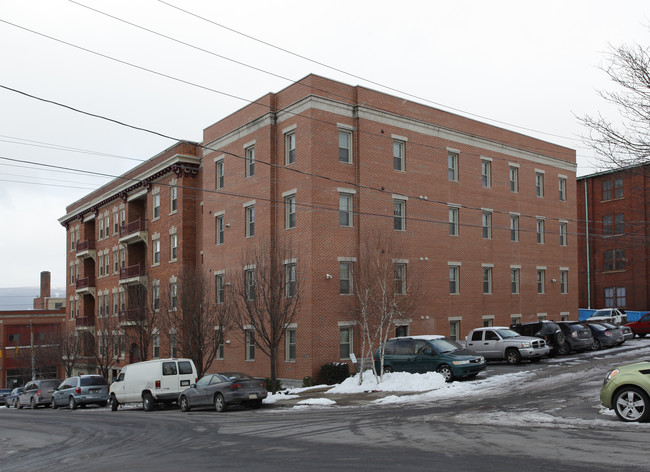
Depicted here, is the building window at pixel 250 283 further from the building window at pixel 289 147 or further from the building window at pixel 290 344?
the building window at pixel 289 147

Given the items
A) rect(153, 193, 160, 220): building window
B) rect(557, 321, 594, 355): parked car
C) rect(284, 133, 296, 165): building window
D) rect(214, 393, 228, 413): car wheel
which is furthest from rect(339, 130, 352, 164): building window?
rect(153, 193, 160, 220): building window

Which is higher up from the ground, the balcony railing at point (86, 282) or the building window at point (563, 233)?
the building window at point (563, 233)

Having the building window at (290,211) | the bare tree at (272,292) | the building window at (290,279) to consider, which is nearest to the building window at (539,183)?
the building window at (290,211)

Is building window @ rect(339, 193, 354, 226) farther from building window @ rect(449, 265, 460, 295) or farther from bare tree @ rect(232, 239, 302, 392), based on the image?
building window @ rect(449, 265, 460, 295)

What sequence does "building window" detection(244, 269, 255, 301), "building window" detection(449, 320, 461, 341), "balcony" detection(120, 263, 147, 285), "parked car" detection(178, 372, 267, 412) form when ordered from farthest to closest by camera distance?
"balcony" detection(120, 263, 147, 285), "building window" detection(449, 320, 461, 341), "building window" detection(244, 269, 255, 301), "parked car" detection(178, 372, 267, 412)

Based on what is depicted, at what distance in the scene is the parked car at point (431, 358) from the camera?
960 inches

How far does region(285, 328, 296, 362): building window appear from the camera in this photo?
31109 millimetres

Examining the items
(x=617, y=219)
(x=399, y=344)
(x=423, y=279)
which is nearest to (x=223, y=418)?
(x=399, y=344)

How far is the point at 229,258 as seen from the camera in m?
36.4

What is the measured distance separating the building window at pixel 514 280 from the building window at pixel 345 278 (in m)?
13.8

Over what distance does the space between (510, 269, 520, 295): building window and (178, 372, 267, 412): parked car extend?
72.9 ft

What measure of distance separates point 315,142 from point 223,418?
49.1 ft

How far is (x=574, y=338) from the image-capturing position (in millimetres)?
31516

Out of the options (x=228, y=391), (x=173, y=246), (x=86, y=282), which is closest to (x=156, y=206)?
(x=173, y=246)
